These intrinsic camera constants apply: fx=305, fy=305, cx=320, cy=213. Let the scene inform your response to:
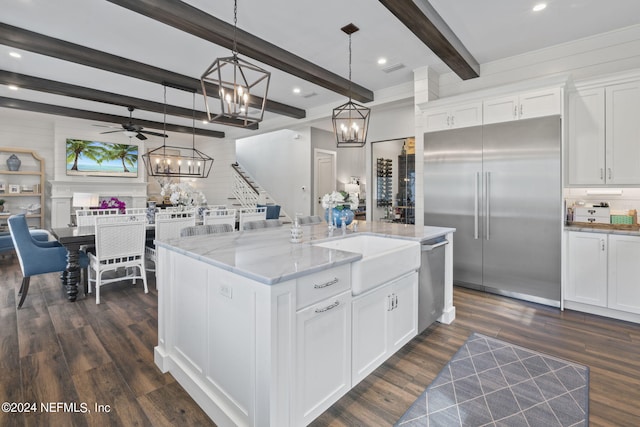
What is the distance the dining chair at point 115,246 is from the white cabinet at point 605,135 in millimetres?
5044

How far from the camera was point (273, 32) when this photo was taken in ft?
10.9

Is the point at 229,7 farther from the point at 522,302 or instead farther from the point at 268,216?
the point at 268,216

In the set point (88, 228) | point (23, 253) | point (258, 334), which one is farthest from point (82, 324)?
point (258, 334)

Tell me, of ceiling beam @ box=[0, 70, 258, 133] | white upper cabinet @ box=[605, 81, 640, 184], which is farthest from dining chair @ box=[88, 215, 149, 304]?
white upper cabinet @ box=[605, 81, 640, 184]

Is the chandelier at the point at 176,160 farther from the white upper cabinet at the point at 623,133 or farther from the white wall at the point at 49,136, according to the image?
the white upper cabinet at the point at 623,133

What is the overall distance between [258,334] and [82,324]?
256 cm

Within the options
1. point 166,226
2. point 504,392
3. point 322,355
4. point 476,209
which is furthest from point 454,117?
point 166,226

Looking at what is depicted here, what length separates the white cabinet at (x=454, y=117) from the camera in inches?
147

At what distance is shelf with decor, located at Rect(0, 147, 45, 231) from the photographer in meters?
6.70

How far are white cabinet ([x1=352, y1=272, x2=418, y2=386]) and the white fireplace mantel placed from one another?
836 centimetres

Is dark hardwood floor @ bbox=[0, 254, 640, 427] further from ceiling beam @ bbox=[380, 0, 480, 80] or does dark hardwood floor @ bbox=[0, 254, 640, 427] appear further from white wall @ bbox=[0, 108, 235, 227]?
white wall @ bbox=[0, 108, 235, 227]

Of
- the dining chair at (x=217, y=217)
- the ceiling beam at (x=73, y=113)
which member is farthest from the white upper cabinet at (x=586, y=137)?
the ceiling beam at (x=73, y=113)

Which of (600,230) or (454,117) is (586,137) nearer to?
(600,230)

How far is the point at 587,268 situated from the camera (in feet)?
10.3
